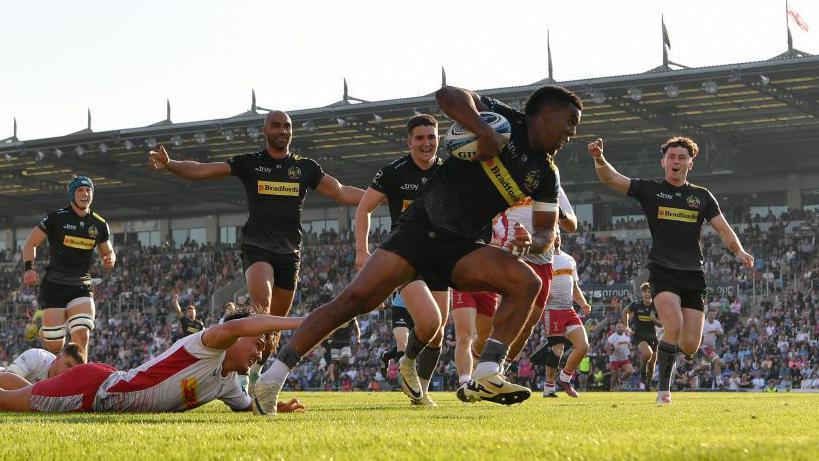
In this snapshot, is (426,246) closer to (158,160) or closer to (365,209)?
(158,160)

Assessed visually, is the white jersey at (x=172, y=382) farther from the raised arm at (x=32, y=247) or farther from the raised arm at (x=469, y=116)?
the raised arm at (x=32, y=247)

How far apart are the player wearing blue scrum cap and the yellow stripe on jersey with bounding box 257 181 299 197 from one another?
3446 mm

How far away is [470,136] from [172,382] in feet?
9.99

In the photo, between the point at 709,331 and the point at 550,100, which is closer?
the point at 550,100

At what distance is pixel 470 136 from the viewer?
20.9 feet

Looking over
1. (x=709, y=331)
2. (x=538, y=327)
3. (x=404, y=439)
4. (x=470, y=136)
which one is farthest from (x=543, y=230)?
(x=538, y=327)

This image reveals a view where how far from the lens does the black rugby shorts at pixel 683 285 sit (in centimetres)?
1112

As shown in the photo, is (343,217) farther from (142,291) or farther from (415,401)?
(415,401)

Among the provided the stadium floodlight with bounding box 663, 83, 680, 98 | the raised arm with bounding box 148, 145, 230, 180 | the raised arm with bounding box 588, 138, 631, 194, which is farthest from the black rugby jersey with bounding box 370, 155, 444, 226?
the stadium floodlight with bounding box 663, 83, 680, 98

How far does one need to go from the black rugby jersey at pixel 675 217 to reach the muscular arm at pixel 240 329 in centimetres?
502

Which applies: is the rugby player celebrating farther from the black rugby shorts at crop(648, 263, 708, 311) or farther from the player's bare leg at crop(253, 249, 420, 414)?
the player's bare leg at crop(253, 249, 420, 414)

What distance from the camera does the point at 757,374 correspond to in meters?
30.5

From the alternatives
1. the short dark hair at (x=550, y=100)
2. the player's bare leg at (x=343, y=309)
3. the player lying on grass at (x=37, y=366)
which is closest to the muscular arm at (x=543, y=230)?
the short dark hair at (x=550, y=100)

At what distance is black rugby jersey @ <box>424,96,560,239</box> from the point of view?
648 cm
